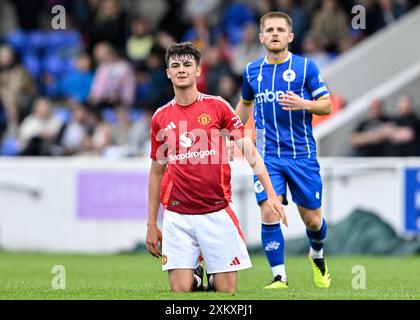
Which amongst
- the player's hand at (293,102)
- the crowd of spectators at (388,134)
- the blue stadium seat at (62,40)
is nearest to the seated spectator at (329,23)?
the crowd of spectators at (388,134)

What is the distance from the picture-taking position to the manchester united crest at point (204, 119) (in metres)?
8.91

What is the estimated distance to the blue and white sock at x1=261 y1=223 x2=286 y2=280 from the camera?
10125 mm

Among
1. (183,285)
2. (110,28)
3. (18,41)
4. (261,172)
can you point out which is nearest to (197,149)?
(261,172)

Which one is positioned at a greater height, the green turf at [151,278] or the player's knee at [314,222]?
the player's knee at [314,222]

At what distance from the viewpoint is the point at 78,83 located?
21359 mm

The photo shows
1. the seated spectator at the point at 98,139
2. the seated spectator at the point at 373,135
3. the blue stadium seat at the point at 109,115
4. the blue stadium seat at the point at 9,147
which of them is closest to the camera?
the seated spectator at the point at 373,135

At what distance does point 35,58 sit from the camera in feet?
75.5

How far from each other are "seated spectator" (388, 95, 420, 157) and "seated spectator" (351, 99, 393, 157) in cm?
12

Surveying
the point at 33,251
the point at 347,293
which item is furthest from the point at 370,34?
the point at 347,293

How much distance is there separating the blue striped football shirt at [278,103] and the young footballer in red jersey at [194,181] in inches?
52.1

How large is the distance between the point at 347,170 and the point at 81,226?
388 centimetres

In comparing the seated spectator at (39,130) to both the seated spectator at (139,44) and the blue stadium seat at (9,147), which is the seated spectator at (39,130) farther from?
the seated spectator at (139,44)

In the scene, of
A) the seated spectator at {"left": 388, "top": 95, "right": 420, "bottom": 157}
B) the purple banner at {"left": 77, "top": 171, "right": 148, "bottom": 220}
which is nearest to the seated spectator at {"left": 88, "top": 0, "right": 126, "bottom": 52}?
the purple banner at {"left": 77, "top": 171, "right": 148, "bottom": 220}

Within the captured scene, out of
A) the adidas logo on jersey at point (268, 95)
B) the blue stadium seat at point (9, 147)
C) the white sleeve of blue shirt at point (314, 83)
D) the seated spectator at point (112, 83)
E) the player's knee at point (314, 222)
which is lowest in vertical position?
the player's knee at point (314, 222)
